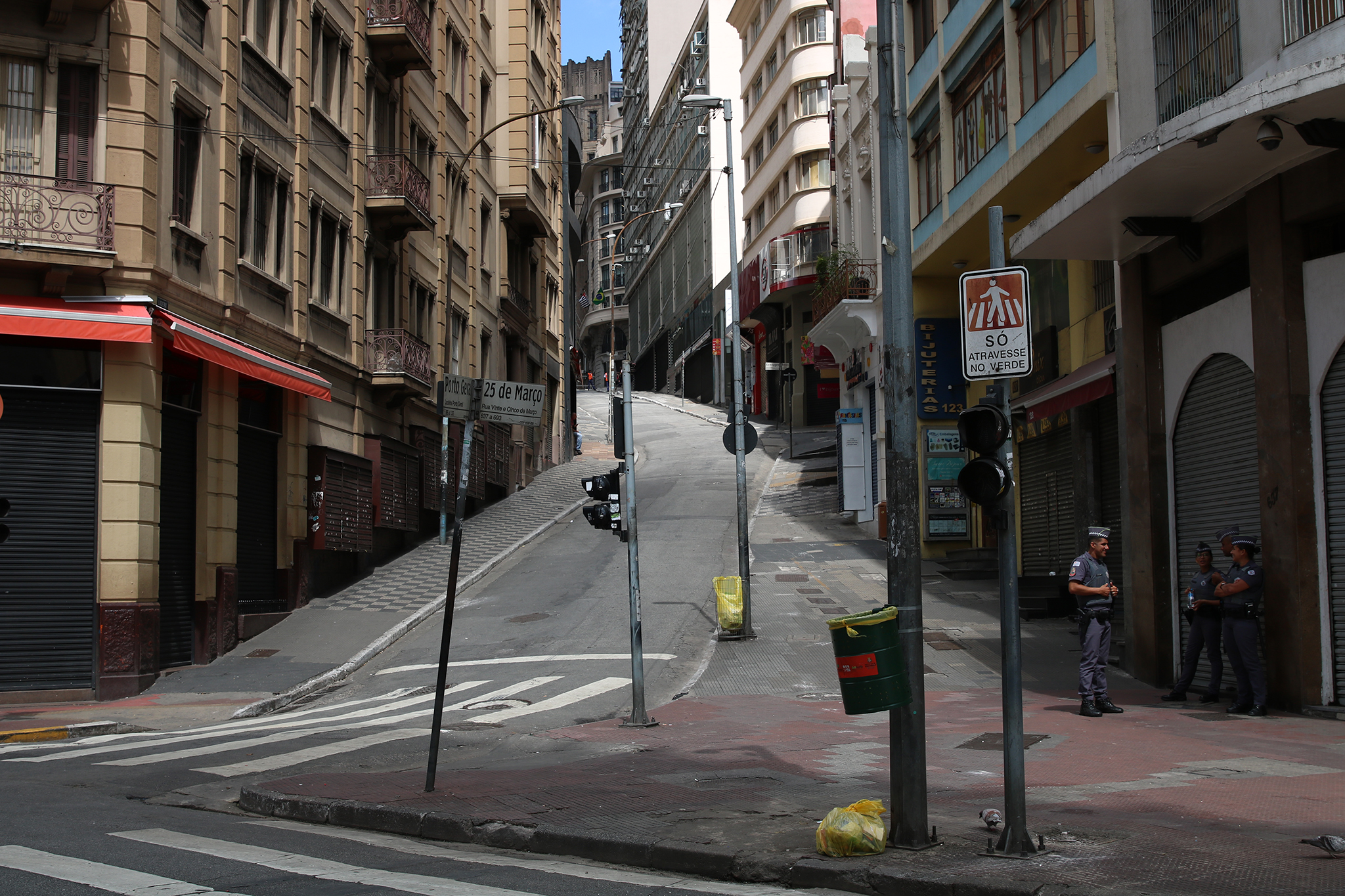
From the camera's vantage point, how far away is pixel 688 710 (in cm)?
1375

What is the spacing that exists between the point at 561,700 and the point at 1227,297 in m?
8.94

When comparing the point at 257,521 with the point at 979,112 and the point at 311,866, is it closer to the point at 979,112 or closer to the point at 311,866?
the point at 979,112

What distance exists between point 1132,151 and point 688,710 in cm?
759

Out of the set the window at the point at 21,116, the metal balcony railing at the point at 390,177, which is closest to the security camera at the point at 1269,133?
the window at the point at 21,116

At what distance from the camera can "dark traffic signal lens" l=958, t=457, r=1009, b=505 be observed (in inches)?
255

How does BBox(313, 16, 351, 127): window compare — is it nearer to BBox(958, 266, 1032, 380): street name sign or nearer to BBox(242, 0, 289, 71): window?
BBox(242, 0, 289, 71): window

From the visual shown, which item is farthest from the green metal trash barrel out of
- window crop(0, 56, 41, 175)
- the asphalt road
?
window crop(0, 56, 41, 175)

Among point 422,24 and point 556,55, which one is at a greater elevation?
point 556,55

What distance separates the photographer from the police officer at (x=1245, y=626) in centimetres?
1188

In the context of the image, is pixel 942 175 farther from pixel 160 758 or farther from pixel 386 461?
pixel 160 758

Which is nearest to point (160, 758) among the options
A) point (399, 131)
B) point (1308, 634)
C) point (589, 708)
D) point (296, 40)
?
point (589, 708)

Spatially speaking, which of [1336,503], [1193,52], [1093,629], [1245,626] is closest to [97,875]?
[1093,629]

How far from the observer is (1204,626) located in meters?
12.6

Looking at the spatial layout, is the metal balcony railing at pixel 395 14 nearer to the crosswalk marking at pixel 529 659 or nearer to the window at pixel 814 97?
the crosswalk marking at pixel 529 659
